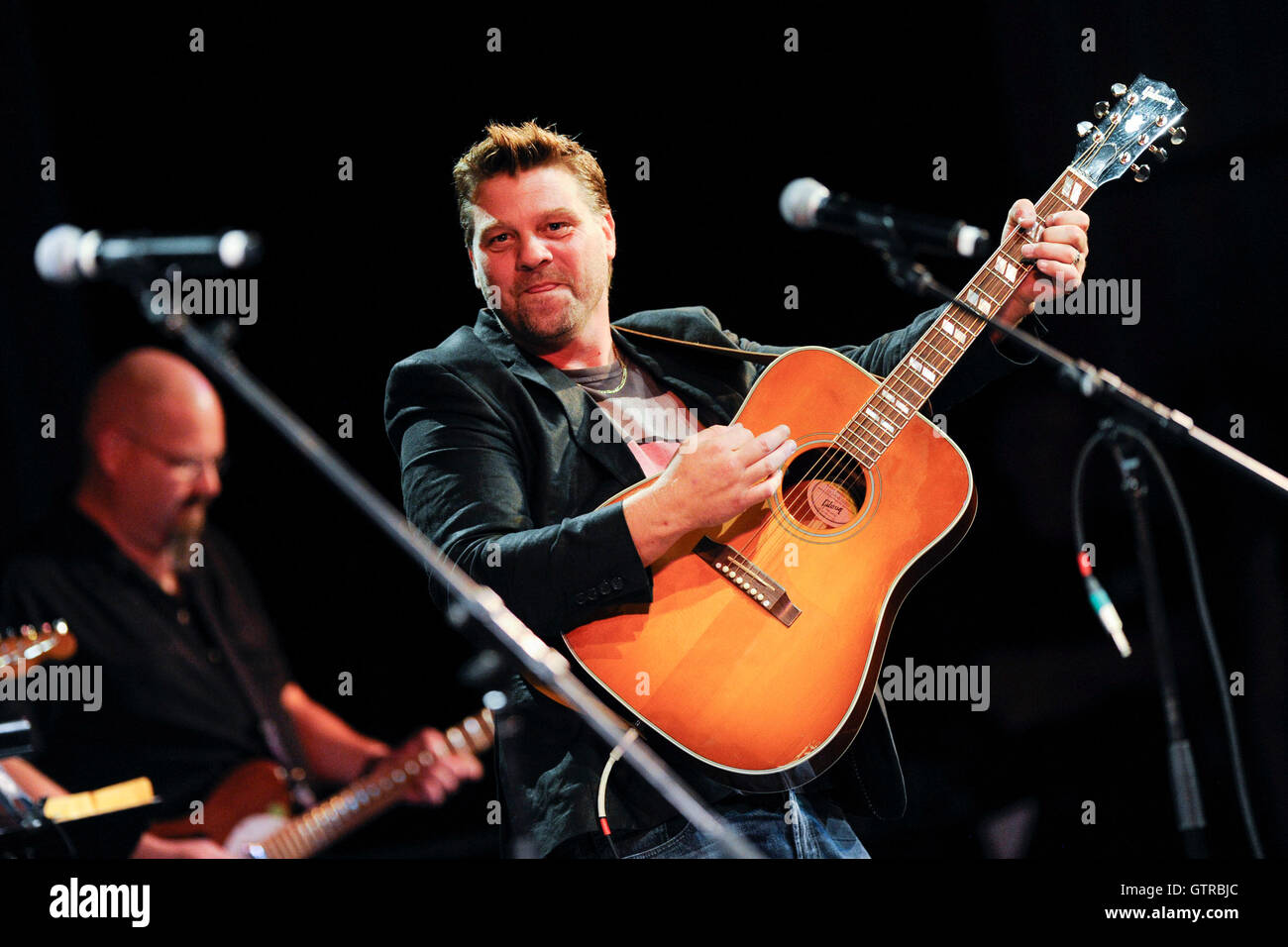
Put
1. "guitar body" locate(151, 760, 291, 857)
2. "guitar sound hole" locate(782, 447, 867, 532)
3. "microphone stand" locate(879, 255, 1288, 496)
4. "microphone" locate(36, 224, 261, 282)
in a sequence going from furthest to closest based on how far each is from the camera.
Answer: "guitar sound hole" locate(782, 447, 867, 532) → "guitar body" locate(151, 760, 291, 857) → "microphone stand" locate(879, 255, 1288, 496) → "microphone" locate(36, 224, 261, 282)

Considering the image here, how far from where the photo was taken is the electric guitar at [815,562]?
2287 millimetres

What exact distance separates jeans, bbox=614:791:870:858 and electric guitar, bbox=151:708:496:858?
38 centimetres

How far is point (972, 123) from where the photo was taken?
315 centimetres

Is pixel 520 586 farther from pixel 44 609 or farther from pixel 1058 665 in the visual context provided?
pixel 1058 665

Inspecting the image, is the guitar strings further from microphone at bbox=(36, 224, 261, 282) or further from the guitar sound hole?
microphone at bbox=(36, 224, 261, 282)

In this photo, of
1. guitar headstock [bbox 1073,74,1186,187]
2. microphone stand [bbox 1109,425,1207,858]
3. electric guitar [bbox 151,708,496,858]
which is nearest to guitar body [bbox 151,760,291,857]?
electric guitar [bbox 151,708,496,858]

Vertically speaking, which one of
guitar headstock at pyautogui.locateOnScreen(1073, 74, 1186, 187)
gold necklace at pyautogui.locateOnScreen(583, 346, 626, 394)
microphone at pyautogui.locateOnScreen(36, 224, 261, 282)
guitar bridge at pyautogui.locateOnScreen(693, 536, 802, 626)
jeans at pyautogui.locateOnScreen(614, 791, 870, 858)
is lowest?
jeans at pyautogui.locateOnScreen(614, 791, 870, 858)

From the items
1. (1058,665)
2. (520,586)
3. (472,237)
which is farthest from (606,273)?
(1058,665)

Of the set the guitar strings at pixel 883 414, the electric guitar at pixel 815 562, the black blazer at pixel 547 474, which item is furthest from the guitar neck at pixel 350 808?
the guitar strings at pixel 883 414

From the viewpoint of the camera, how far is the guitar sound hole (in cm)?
251

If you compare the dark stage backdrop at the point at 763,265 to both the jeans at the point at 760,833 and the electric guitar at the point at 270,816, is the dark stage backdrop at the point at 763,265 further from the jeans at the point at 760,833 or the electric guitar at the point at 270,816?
the jeans at the point at 760,833

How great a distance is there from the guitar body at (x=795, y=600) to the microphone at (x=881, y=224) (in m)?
A: 0.40
